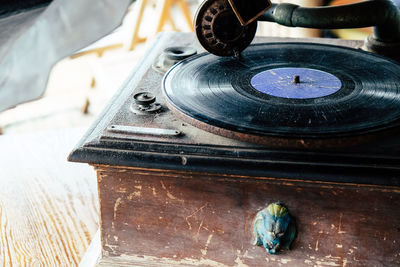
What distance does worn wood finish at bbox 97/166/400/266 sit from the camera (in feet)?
2.94

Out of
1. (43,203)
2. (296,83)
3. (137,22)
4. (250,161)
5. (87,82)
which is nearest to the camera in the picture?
(250,161)

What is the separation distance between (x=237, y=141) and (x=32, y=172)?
35.5 inches

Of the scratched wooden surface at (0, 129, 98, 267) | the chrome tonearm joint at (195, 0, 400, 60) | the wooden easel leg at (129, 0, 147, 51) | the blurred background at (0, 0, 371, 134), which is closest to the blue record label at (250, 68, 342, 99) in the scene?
the chrome tonearm joint at (195, 0, 400, 60)

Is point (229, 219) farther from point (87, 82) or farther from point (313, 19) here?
point (87, 82)

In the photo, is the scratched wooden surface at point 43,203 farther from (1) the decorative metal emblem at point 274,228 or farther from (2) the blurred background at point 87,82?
(2) the blurred background at point 87,82

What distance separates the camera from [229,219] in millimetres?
961

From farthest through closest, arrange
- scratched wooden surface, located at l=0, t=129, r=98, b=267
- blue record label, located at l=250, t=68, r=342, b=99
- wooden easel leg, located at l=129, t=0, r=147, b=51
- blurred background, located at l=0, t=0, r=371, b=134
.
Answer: wooden easel leg, located at l=129, t=0, r=147, b=51 < blurred background, located at l=0, t=0, r=371, b=134 < scratched wooden surface, located at l=0, t=129, r=98, b=267 < blue record label, located at l=250, t=68, r=342, b=99

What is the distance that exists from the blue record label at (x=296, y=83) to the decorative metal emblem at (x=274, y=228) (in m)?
0.25

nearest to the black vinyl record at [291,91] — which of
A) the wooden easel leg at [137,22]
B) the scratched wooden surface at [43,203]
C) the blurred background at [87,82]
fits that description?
the scratched wooden surface at [43,203]

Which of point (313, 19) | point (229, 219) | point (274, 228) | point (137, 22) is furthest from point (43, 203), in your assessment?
point (137, 22)

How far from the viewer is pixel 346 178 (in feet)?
2.72

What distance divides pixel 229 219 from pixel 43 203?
2.33 ft

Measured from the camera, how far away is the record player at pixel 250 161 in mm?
854

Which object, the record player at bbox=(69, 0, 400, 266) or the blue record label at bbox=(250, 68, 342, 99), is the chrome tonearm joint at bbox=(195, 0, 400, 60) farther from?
the blue record label at bbox=(250, 68, 342, 99)
